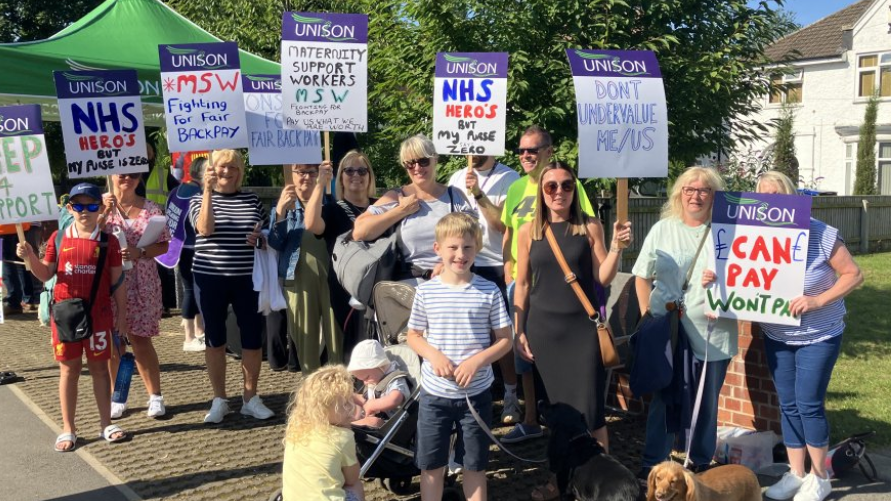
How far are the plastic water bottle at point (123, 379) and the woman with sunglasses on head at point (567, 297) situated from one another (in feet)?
11.4

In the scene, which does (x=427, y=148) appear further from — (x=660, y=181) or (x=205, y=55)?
(x=660, y=181)

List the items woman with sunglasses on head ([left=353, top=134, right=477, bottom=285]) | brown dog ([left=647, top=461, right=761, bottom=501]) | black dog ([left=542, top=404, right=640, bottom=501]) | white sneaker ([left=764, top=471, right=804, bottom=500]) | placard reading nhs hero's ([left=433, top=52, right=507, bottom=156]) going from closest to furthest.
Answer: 1. brown dog ([left=647, top=461, right=761, bottom=501])
2. black dog ([left=542, top=404, right=640, bottom=501])
3. white sneaker ([left=764, top=471, right=804, bottom=500])
4. woman with sunglasses on head ([left=353, top=134, right=477, bottom=285])
5. placard reading nhs hero's ([left=433, top=52, right=507, bottom=156])

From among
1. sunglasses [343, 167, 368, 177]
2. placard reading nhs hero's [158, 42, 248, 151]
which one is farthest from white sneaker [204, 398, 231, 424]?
sunglasses [343, 167, 368, 177]

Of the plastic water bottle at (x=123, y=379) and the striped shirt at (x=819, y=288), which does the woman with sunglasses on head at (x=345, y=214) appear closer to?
the plastic water bottle at (x=123, y=379)

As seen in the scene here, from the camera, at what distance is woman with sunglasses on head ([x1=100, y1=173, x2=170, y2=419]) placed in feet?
20.3

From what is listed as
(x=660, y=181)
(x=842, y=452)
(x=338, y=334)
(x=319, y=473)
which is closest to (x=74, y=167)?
(x=338, y=334)

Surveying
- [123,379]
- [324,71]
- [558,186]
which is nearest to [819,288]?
[558,186]

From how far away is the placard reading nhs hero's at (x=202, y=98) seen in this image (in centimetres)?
608

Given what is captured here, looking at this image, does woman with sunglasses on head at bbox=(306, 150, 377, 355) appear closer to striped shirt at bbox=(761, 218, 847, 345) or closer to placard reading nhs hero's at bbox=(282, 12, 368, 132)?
placard reading nhs hero's at bbox=(282, 12, 368, 132)

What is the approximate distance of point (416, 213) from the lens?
16.9 feet

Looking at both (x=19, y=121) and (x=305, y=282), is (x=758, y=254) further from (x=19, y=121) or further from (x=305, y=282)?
(x=19, y=121)

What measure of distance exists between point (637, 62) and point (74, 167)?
4.16 metres

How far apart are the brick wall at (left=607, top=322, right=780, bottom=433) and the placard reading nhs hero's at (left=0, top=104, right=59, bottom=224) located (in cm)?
497

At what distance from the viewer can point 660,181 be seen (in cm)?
1016
